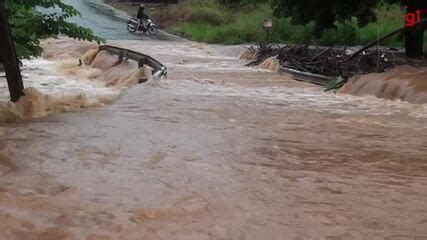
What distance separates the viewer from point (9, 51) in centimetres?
1200

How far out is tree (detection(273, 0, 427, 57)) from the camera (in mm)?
22594

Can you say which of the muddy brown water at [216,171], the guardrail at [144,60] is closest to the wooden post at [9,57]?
the muddy brown water at [216,171]

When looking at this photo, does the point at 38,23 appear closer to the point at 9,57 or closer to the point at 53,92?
the point at 9,57

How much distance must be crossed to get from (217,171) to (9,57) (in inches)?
236

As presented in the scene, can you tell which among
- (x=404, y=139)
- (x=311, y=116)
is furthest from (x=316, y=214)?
(x=311, y=116)

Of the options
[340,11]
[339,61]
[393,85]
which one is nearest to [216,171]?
[393,85]

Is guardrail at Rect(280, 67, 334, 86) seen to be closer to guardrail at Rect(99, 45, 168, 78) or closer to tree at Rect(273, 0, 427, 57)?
tree at Rect(273, 0, 427, 57)

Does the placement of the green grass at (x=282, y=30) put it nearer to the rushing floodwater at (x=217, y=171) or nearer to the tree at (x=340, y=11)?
the tree at (x=340, y=11)

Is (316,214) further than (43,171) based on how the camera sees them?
No

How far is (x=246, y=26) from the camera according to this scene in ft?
128

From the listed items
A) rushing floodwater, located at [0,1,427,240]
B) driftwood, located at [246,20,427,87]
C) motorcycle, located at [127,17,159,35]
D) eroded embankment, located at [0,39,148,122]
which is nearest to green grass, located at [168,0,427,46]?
motorcycle, located at [127,17,159,35]

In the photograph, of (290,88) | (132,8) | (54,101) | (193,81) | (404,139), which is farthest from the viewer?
(132,8)

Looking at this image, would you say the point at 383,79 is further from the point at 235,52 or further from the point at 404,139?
the point at 235,52

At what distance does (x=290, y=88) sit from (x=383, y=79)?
112 inches
